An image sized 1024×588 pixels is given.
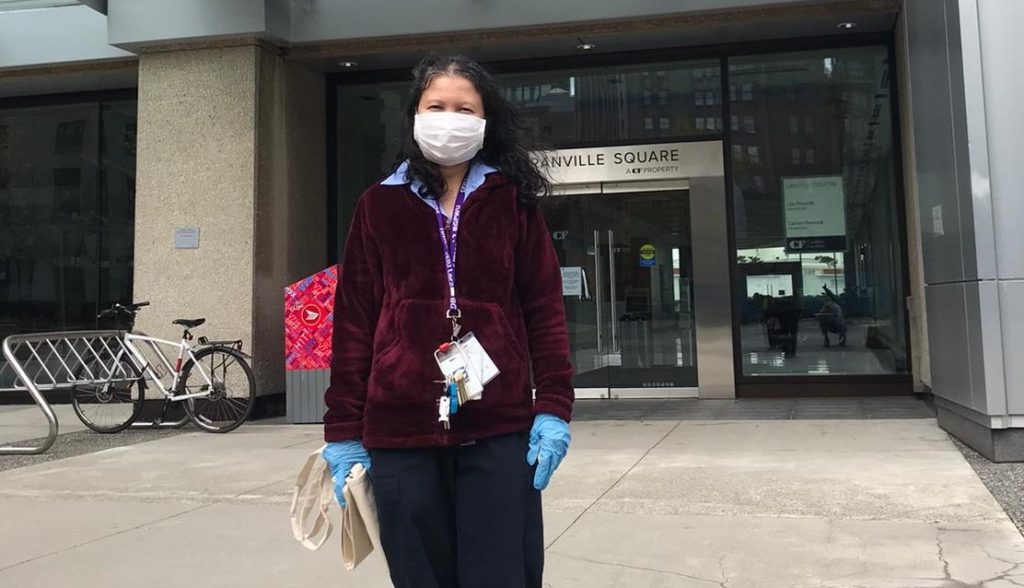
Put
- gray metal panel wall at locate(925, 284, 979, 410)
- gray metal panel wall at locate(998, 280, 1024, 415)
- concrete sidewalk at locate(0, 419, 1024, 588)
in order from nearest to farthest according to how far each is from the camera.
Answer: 1. concrete sidewalk at locate(0, 419, 1024, 588)
2. gray metal panel wall at locate(998, 280, 1024, 415)
3. gray metal panel wall at locate(925, 284, 979, 410)

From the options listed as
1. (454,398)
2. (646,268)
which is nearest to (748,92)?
(646,268)

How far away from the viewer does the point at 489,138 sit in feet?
7.78

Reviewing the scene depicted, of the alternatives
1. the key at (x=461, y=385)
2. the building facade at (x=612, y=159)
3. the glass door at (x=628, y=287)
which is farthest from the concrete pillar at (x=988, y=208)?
the key at (x=461, y=385)

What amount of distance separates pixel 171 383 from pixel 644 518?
5.74 meters

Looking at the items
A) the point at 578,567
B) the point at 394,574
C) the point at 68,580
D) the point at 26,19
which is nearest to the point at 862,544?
the point at 578,567

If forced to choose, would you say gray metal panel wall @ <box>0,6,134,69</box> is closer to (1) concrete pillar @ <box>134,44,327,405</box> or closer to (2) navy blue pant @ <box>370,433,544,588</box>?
(1) concrete pillar @ <box>134,44,327,405</box>

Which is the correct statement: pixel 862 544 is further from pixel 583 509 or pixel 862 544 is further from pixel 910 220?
pixel 910 220

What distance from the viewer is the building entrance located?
971 cm

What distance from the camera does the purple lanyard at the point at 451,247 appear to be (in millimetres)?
2105

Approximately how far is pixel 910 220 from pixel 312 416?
6885mm

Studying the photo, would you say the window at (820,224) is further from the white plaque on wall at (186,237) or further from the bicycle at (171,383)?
the white plaque on wall at (186,237)

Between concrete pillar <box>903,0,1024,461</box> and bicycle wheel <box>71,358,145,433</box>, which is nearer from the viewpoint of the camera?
concrete pillar <box>903,0,1024,461</box>

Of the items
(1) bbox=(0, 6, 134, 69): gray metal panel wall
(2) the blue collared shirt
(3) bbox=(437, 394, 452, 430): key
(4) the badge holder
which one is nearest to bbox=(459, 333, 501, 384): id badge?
(4) the badge holder

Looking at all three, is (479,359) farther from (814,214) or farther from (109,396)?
(814,214)
